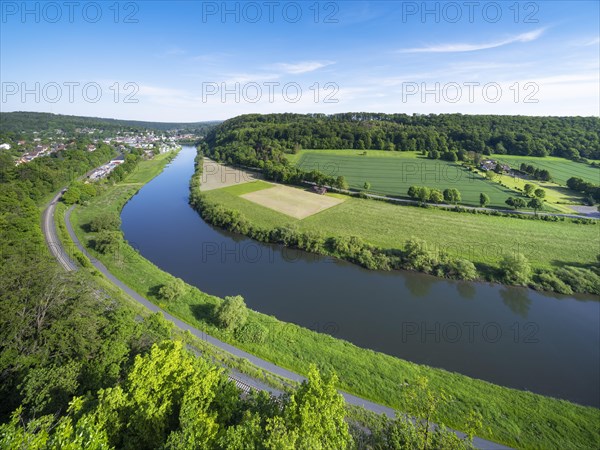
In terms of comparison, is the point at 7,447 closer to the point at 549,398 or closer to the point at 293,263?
the point at 549,398

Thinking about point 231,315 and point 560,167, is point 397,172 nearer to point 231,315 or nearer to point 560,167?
point 560,167

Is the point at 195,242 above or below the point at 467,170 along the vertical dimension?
below

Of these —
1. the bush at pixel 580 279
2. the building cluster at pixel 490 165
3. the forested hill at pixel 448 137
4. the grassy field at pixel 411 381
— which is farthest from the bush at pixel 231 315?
the building cluster at pixel 490 165

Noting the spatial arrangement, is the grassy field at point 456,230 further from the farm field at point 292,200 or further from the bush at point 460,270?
the bush at point 460,270

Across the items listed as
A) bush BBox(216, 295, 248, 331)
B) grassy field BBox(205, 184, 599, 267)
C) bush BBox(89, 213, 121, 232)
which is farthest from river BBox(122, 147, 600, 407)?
grassy field BBox(205, 184, 599, 267)

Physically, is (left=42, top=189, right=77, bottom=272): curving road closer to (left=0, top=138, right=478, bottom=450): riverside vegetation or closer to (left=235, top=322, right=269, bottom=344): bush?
(left=0, top=138, right=478, bottom=450): riverside vegetation

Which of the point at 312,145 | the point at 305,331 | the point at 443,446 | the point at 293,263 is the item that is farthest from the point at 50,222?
the point at 312,145
